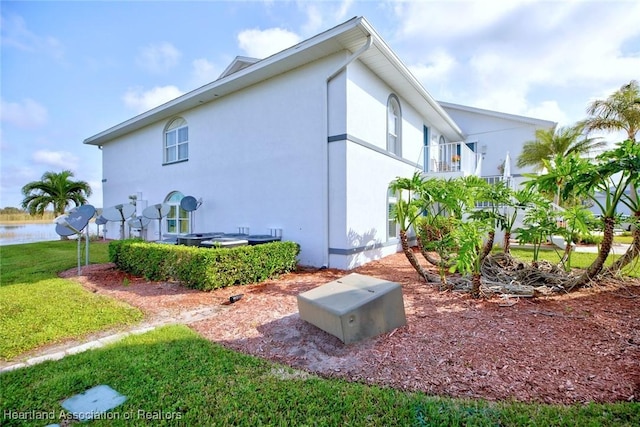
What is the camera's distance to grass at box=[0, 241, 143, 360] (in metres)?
3.82

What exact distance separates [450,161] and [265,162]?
28.6 feet

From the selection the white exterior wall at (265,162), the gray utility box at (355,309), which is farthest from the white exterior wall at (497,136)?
the gray utility box at (355,309)

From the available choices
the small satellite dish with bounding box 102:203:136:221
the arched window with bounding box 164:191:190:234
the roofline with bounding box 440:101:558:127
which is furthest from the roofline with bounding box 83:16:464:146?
the small satellite dish with bounding box 102:203:136:221

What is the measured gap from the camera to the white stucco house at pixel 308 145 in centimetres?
791

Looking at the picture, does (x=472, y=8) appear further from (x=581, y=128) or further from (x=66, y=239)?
(x=66, y=239)

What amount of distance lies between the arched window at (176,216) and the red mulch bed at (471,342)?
7.76 meters

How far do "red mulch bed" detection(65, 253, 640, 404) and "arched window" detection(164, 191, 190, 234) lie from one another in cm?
776

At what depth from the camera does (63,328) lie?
163 inches

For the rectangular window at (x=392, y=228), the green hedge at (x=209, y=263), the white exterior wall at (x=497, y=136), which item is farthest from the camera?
the white exterior wall at (x=497, y=136)

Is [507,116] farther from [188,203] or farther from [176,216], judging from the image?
[176,216]

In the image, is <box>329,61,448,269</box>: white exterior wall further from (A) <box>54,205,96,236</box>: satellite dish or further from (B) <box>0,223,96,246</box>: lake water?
(B) <box>0,223,96,246</box>: lake water

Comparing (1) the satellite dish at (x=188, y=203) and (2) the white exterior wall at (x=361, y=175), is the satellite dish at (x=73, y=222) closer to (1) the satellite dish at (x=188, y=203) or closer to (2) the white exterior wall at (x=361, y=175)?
(1) the satellite dish at (x=188, y=203)

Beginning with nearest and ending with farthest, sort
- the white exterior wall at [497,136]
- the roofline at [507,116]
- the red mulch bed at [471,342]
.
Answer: the red mulch bed at [471,342] → the roofline at [507,116] → the white exterior wall at [497,136]

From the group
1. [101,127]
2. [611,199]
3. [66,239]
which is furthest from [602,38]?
[66,239]
